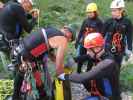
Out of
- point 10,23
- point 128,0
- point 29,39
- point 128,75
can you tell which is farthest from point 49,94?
point 128,0

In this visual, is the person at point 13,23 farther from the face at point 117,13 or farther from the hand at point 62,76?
the hand at point 62,76

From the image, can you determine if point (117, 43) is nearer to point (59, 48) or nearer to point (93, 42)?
point (59, 48)

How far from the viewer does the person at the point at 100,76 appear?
5.63 m

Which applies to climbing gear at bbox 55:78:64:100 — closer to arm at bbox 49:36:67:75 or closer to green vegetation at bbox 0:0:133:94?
arm at bbox 49:36:67:75

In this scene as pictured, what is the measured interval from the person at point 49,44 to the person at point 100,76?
0.42m

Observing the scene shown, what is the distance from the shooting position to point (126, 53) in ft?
27.7

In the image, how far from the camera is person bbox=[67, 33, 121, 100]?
5.63 metres

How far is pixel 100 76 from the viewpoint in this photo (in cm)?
565

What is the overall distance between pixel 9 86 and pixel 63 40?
161cm

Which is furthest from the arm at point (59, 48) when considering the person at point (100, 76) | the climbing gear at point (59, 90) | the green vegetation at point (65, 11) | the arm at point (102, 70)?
the green vegetation at point (65, 11)

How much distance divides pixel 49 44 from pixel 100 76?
1361 millimetres

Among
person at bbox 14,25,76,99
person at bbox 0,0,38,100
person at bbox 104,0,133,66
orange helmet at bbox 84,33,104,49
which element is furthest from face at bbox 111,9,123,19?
orange helmet at bbox 84,33,104,49

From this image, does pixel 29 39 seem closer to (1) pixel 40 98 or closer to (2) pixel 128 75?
(1) pixel 40 98

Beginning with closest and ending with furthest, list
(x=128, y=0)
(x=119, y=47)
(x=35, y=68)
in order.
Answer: (x=35, y=68), (x=119, y=47), (x=128, y=0)
